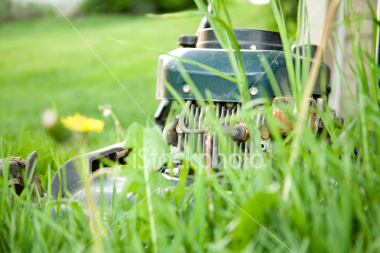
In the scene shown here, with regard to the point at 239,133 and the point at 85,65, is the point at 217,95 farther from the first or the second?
the point at 85,65

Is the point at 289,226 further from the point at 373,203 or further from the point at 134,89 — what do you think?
the point at 134,89

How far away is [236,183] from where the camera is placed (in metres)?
0.70

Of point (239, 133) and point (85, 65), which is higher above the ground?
point (239, 133)

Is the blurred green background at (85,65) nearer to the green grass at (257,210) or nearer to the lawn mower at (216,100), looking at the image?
the lawn mower at (216,100)

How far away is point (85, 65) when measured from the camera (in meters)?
9.13

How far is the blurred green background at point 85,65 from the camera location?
551cm


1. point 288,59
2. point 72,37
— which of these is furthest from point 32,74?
point 288,59

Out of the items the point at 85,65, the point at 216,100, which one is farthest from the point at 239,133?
the point at 85,65

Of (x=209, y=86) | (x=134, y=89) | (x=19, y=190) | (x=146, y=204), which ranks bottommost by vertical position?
(x=134, y=89)

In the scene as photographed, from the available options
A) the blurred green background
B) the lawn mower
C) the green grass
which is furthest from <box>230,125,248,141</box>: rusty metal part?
the blurred green background

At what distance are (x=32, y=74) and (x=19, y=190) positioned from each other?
26.0 ft

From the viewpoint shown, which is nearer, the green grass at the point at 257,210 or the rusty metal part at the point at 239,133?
the green grass at the point at 257,210

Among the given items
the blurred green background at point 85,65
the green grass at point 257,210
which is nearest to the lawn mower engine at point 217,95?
the green grass at point 257,210

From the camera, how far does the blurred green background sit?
18.1ft
